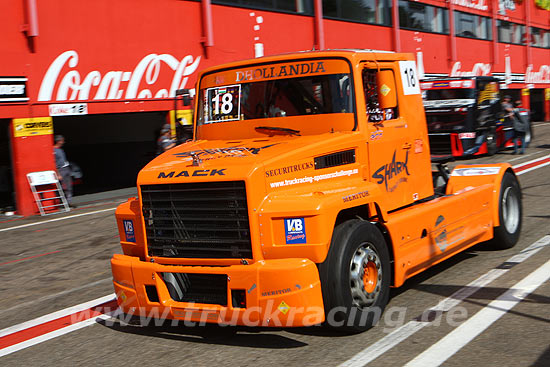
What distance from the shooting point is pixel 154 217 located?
5711 mm

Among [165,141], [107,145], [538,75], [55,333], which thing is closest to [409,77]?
[55,333]

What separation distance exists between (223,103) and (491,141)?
1746 cm

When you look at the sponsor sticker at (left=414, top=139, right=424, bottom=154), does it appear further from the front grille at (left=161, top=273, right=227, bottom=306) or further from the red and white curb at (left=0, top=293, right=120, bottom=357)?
the red and white curb at (left=0, top=293, right=120, bottom=357)

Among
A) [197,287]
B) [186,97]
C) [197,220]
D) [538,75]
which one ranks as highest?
[538,75]

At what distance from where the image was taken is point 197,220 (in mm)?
5473

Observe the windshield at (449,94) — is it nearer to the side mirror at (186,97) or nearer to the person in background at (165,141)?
the person in background at (165,141)

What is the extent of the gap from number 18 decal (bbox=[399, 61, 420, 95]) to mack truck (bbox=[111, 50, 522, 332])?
0.02 meters

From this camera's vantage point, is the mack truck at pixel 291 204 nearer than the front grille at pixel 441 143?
Yes

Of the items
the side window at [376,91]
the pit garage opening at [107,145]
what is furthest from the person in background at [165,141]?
the side window at [376,91]

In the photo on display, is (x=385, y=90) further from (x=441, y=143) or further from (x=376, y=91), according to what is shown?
(x=441, y=143)

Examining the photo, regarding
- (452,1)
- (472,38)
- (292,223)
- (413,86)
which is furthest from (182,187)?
(472,38)

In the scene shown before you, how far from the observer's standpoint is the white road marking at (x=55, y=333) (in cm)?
577

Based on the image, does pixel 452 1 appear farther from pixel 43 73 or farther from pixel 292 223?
pixel 292 223

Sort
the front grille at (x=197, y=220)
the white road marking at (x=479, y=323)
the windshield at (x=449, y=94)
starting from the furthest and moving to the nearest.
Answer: the windshield at (x=449, y=94) → the front grille at (x=197, y=220) → the white road marking at (x=479, y=323)
